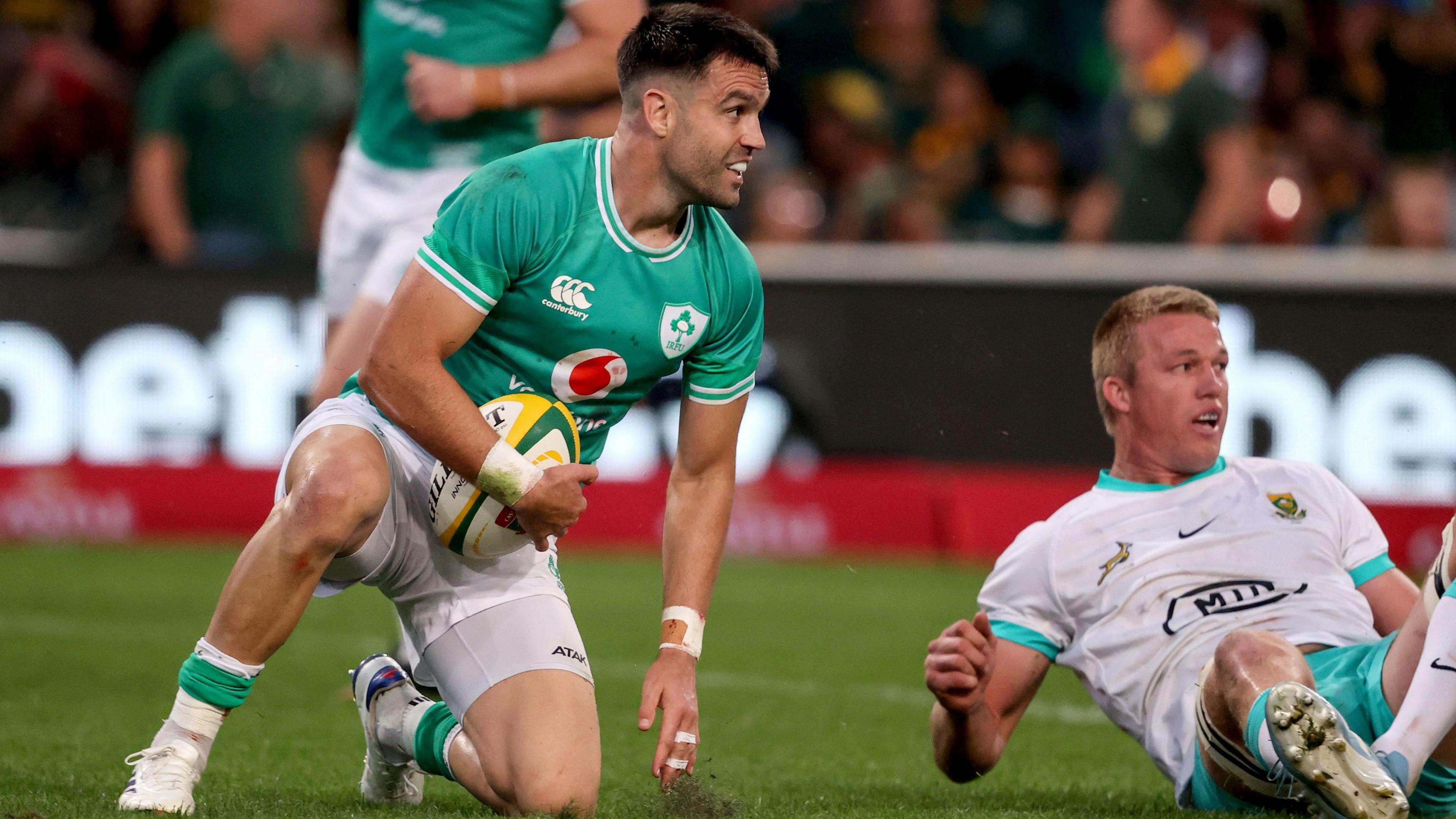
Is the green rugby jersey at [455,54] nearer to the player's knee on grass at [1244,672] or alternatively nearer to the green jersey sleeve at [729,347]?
the green jersey sleeve at [729,347]

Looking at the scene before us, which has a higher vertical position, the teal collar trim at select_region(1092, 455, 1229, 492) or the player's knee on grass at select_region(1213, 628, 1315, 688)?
the teal collar trim at select_region(1092, 455, 1229, 492)

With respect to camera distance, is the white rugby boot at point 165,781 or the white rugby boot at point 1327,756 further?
the white rugby boot at point 165,781

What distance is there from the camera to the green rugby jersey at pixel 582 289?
395 centimetres

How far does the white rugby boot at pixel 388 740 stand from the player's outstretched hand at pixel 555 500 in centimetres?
74

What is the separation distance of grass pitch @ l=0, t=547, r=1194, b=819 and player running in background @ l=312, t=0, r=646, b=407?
50.1 inches

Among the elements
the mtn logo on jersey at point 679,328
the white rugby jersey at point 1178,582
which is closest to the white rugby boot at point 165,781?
the mtn logo on jersey at point 679,328

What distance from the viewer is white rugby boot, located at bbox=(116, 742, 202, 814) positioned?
3680 millimetres

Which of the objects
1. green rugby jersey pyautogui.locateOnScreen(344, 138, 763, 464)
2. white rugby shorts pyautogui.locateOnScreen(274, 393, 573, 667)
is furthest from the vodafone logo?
white rugby shorts pyautogui.locateOnScreen(274, 393, 573, 667)

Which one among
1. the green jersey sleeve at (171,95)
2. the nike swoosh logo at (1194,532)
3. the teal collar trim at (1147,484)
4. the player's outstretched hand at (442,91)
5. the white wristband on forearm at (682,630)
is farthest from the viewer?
the green jersey sleeve at (171,95)

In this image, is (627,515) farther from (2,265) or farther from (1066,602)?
(1066,602)

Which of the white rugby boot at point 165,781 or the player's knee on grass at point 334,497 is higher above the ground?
the player's knee on grass at point 334,497

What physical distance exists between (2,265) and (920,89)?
258 inches

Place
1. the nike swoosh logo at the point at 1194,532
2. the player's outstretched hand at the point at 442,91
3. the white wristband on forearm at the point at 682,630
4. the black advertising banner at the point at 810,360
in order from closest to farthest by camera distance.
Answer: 1. the white wristband on forearm at the point at 682,630
2. the nike swoosh logo at the point at 1194,532
3. the player's outstretched hand at the point at 442,91
4. the black advertising banner at the point at 810,360

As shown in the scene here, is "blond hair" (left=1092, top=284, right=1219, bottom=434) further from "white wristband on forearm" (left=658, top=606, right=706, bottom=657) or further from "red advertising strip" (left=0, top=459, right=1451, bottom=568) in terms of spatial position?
"red advertising strip" (left=0, top=459, right=1451, bottom=568)
